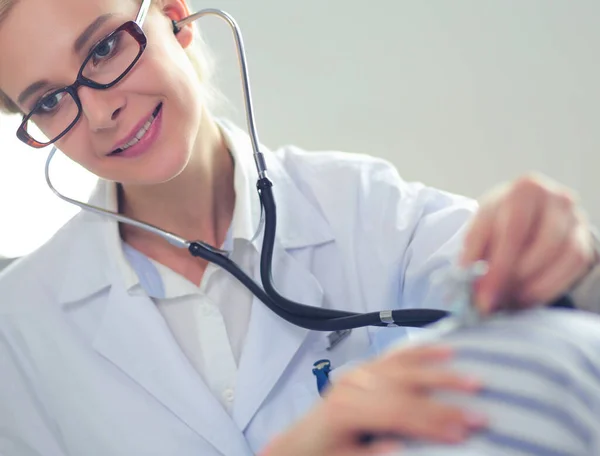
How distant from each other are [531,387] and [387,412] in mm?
77

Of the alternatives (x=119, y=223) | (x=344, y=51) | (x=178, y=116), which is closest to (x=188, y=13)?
(x=178, y=116)

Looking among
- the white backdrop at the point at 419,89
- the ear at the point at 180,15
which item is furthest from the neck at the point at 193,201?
the white backdrop at the point at 419,89

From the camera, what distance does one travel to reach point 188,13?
888 mm

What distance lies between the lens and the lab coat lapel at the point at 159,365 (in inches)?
30.5

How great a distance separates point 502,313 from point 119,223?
656 millimetres

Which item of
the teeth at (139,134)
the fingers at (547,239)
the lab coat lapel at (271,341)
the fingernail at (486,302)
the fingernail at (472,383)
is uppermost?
the teeth at (139,134)

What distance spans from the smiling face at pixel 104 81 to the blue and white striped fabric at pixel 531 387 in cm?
50

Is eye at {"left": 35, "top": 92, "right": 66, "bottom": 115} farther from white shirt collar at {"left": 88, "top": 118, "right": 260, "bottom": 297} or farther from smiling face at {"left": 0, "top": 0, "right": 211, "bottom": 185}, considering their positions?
white shirt collar at {"left": 88, "top": 118, "right": 260, "bottom": 297}

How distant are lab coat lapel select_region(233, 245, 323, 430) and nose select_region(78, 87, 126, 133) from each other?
0.86 ft

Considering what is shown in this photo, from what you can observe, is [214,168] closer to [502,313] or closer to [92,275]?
[92,275]

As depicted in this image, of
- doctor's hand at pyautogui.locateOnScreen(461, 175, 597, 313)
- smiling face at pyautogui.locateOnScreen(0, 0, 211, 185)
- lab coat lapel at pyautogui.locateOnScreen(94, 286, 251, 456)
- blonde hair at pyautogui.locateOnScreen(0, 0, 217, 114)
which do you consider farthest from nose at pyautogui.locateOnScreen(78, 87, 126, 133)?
doctor's hand at pyautogui.locateOnScreen(461, 175, 597, 313)

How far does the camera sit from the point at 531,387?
1.14 feet

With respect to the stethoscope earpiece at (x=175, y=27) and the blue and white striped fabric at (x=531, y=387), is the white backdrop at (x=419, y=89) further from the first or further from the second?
the blue and white striped fabric at (x=531, y=387)

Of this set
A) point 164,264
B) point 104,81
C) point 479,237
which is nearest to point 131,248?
point 164,264
